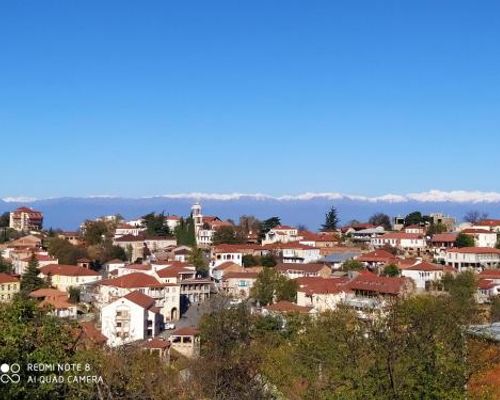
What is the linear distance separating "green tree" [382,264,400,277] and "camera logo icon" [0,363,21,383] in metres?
37.7

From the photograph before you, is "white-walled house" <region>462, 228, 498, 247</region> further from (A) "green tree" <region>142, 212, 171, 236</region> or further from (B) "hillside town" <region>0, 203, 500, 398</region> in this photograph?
(A) "green tree" <region>142, 212, 171, 236</region>

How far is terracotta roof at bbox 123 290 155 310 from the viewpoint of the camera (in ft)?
116

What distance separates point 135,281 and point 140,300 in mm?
5881

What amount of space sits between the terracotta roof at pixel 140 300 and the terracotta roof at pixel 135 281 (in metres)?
3.66

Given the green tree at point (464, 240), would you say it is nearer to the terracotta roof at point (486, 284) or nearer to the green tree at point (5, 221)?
the terracotta roof at point (486, 284)

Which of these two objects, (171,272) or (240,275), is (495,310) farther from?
(171,272)

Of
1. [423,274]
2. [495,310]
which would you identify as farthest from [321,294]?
[495,310]

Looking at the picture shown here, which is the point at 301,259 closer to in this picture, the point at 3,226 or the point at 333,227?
the point at 333,227

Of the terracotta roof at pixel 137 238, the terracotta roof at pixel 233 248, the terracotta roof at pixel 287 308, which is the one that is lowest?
the terracotta roof at pixel 287 308

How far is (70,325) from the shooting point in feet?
42.9

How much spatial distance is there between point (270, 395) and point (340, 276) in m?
29.3

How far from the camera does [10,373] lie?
10117 millimetres

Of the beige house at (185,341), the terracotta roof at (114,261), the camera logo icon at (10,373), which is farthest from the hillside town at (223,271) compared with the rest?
the camera logo icon at (10,373)

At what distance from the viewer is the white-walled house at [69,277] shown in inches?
1919
